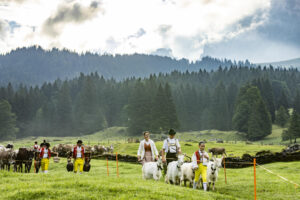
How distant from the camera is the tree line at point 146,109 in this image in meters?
89.3

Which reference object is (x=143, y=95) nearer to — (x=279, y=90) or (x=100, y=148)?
(x=100, y=148)

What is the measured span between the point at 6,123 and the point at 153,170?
330ft

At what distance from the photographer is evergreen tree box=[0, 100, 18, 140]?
324 feet

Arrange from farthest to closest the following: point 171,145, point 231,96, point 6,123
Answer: point 231,96, point 6,123, point 171,145

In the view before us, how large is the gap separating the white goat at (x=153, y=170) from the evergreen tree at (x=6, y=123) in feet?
324

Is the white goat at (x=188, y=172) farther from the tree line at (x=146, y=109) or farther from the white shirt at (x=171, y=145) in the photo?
the tree line at (x=146, y=109)

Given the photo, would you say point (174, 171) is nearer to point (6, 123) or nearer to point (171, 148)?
point (171, 148)

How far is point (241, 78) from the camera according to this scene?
487ft

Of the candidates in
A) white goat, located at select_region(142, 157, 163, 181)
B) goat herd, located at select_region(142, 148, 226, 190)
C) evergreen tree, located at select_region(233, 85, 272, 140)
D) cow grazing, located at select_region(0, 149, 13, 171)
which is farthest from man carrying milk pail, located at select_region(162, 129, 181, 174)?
evergreen tree, located at select_region(233, 85, 272, 140)

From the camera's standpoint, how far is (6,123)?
329ft

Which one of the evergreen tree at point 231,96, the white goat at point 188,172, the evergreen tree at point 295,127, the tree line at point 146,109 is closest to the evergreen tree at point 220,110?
the tree line at point 146,109

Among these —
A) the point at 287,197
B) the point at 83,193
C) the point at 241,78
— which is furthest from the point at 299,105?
the point at 83,193

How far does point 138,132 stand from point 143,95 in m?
13.5

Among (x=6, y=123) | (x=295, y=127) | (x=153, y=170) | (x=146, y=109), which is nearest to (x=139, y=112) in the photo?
(x=146, y=109)
